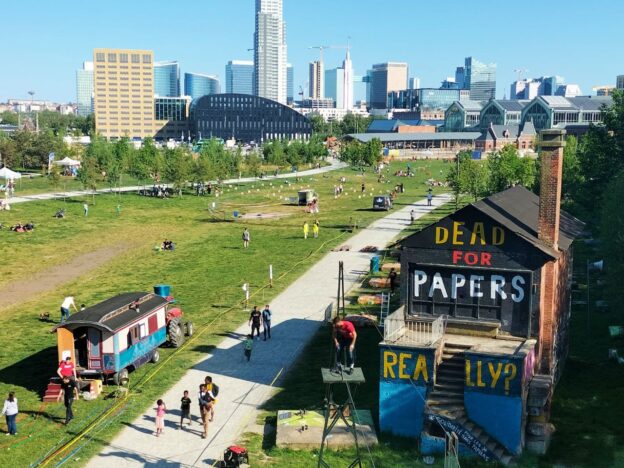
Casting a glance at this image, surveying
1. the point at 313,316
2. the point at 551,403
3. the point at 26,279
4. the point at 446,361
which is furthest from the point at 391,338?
the point at 26,279

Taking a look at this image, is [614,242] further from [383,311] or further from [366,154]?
[366,154]

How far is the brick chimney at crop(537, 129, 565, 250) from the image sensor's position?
24.1 meters

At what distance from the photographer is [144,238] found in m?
59.8

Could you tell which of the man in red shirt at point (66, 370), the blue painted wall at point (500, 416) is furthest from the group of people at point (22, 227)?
the blue painted wall at point (500, 416)

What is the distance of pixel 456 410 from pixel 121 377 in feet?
39.0

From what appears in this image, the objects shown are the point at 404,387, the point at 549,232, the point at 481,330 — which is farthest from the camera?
the point at 549,232

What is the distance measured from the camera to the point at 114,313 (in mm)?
26359

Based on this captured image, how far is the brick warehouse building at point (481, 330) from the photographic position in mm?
20594

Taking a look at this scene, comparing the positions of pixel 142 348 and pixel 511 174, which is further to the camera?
pixel 511 174

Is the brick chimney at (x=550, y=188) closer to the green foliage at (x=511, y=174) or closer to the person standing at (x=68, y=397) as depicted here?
the person standing at (x=68, y=397)

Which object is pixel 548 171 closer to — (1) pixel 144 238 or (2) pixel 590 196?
(2) pixel 590 196

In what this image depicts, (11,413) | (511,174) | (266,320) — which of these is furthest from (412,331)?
(511,174)

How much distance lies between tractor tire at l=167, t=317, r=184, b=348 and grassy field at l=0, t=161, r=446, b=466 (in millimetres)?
673

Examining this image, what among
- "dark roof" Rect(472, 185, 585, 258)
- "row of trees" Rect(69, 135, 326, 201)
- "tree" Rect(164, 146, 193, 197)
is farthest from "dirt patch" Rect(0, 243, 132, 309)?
"tree" Rect(164, 146, 193, 197)
